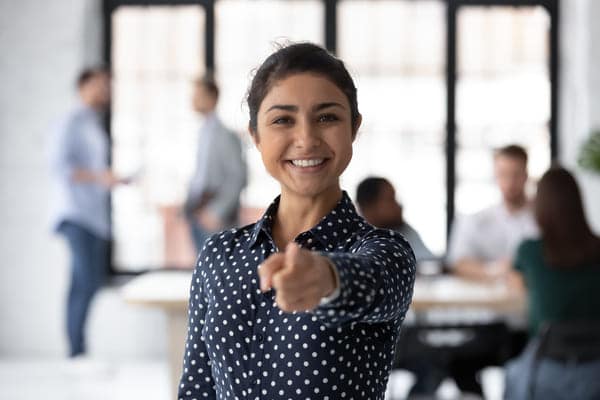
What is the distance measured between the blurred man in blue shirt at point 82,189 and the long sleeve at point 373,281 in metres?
4.61

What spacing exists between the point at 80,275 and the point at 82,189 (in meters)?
0.47

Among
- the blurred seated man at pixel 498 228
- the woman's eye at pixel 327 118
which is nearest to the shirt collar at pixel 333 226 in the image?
the woman's eye at pixel 327 118

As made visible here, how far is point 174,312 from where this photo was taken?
4.27 m

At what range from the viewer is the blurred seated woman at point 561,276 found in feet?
12.0

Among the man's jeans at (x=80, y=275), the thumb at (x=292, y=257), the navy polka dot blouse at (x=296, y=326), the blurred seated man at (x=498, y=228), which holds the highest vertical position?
the thumb at (x=292, y=257)

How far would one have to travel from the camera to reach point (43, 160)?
20.9ft

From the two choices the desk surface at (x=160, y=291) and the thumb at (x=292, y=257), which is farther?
the desk surface at (x=160, y=291)

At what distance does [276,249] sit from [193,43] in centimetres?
539

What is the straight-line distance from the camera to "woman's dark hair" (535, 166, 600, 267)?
3.70 meters

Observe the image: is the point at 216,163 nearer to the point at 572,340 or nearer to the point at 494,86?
the point at 494,86

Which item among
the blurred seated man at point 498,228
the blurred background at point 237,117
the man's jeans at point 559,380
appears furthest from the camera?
the blurred background at point 237,117

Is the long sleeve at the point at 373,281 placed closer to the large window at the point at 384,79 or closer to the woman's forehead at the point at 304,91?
the woman's forehead at the point at 304,91

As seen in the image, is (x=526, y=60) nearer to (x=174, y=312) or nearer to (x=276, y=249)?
(x=174, y=312)

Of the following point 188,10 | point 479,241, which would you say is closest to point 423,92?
point 188,10
